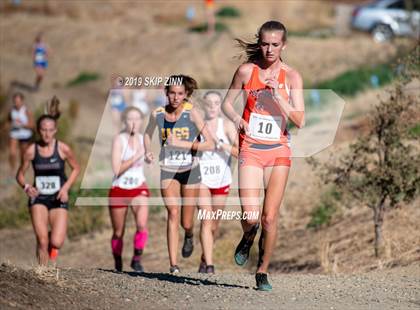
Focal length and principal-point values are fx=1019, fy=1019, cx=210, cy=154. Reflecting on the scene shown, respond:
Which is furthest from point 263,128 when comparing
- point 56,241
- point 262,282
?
point 56,241

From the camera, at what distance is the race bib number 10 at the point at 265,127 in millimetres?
8344

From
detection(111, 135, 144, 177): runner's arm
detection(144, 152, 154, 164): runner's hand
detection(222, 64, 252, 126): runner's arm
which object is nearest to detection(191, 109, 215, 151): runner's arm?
detection(144, 152, 154, 164): runner's hand

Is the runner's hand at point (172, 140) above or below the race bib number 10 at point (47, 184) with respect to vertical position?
above

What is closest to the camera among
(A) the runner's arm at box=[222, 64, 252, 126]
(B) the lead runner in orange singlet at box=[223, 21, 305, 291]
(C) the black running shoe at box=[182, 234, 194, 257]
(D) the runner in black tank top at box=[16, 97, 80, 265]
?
(B) the lead runner in orange singlet at box=[223, 21, 305, 291]

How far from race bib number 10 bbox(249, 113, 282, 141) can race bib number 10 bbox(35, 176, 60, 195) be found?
11.2 ft

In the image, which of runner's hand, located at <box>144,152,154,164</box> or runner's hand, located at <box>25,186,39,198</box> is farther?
runner's hand, located at <box>25,186,39,198</box>

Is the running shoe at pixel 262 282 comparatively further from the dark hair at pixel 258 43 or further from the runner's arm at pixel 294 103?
the dark hair at pixel 258 43

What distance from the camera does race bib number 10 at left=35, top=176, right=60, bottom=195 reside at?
36.3 ft

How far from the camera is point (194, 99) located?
11.0m

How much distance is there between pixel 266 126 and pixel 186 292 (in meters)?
1.52

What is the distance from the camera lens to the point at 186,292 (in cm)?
840

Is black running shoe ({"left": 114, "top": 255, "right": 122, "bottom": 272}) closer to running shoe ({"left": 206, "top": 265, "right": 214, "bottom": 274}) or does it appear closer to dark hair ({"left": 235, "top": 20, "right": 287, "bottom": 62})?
running shoe ({"left": 206, "top": 265, "right": 214, "bottom": 274})

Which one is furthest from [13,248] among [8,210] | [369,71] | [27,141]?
[369,71]

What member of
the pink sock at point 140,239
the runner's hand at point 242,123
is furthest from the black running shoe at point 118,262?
the runner's hand at point 242,123
